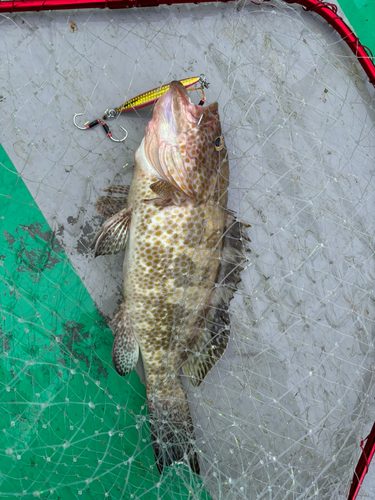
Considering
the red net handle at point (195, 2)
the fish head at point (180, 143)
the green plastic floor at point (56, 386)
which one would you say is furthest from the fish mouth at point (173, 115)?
the green plastic floor at point (56, 386)

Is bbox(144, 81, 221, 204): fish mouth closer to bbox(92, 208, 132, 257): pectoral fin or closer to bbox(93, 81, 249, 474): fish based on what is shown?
bbox(93, 81, 249, 474): fish

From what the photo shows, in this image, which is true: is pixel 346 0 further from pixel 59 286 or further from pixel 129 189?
pixel 59 286

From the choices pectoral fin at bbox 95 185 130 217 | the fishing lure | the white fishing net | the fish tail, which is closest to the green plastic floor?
the white fishing net

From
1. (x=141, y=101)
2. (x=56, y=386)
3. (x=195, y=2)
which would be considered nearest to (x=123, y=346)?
(x=56, y=386)

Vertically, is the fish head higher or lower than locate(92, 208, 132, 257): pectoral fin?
higher

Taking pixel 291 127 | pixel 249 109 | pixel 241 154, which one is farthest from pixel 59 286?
pixel 291 127

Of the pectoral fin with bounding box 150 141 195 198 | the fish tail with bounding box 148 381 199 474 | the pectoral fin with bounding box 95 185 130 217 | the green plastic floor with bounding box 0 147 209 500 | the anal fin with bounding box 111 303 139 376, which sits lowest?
the green plastic floor with bounding box 0 147 209 500

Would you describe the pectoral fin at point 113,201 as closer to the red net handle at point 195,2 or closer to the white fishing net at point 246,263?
the white fishing net at point 246,263
